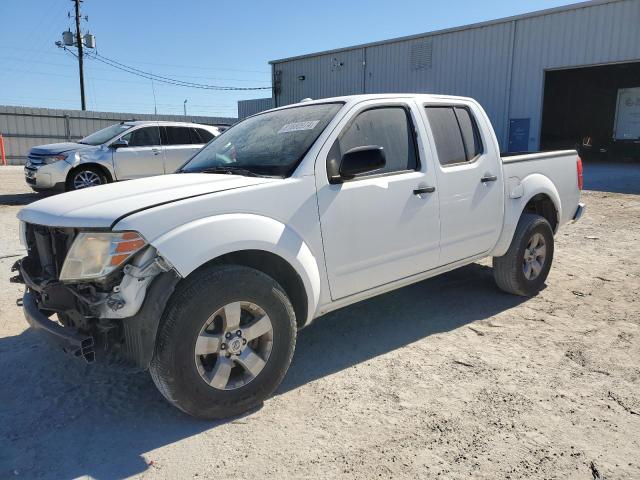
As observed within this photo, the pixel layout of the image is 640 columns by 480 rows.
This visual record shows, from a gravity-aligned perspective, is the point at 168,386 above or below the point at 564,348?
above

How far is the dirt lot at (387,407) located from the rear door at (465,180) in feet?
2.37

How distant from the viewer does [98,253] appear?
8.57 feet

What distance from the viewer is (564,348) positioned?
3.84 metres

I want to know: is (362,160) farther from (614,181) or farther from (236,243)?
(614,181)

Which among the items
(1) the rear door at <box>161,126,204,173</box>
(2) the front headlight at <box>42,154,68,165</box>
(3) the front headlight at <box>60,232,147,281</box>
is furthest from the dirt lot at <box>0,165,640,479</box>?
(1) the rear door at <box>161,126,204,173</box>

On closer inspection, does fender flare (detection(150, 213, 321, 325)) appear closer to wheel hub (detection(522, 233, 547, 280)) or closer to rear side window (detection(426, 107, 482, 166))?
rear side window (detection(426, 107, 482, 166))

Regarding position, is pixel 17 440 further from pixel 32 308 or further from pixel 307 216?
pixel 307 216

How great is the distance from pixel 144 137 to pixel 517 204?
9.30 meters

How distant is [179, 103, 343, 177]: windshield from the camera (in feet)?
10.9

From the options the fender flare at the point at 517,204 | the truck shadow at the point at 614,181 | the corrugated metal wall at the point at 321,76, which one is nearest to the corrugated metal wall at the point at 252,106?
the corrugated metal wall at the point at 321,76

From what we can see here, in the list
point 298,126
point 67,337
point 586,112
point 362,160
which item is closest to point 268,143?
point 298,126

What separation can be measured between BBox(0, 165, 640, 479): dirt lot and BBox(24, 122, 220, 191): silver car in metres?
6.90

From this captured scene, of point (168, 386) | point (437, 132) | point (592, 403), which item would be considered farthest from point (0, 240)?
point (592, 403)

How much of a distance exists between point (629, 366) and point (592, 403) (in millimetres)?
721
